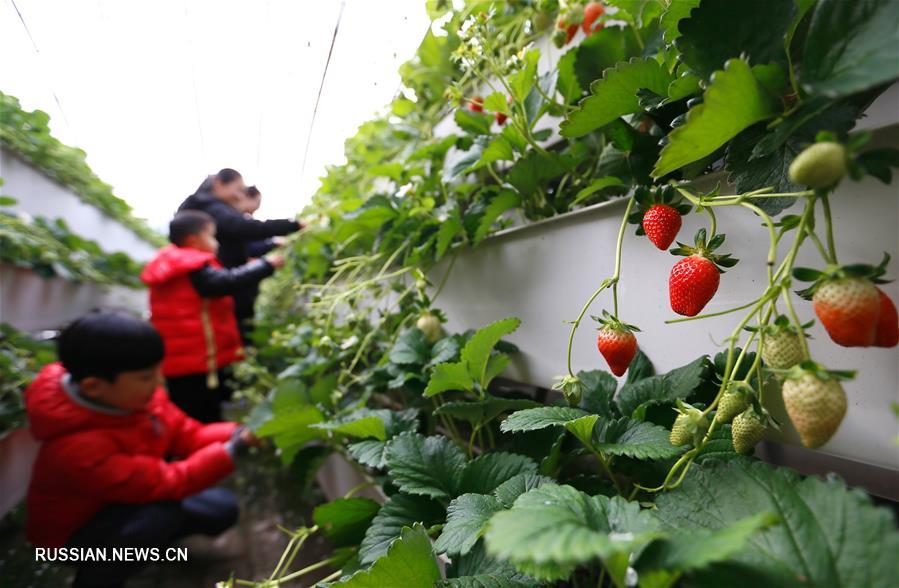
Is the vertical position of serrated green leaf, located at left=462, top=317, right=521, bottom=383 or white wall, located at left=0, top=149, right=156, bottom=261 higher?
white wall, located at left=0, top=149, right=156, bottom=261

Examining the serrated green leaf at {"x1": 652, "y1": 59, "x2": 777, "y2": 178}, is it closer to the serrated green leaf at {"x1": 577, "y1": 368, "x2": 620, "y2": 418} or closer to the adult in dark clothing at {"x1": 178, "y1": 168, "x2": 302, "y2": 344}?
the serrated green leaf at {"x1": 577, "y1": 368, "x2": 620, "y2": 418}

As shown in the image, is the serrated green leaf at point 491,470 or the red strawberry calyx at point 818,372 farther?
the serrated green leaf at point 491,470

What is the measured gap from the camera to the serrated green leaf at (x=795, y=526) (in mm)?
222

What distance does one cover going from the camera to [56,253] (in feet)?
6.86

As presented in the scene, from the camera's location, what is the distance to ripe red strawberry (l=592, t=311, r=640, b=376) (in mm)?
378

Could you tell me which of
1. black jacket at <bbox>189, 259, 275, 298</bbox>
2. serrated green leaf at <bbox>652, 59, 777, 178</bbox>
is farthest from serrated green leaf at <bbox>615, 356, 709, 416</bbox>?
black jacket at <bbox>189, 259, 275, 298</bbox>

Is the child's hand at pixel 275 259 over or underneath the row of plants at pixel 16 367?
over

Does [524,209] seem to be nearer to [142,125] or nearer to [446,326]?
[446,326]

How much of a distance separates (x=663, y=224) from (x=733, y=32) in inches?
5.7

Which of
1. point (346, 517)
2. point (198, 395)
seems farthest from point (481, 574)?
point (198, 395)

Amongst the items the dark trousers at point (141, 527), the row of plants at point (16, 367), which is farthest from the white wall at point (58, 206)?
the dark trousers at point (141, 527)

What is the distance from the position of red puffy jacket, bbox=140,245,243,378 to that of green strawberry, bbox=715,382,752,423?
165 centimetres

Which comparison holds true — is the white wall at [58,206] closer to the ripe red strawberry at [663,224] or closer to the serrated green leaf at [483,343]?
the serrated green leaf at [483,343]

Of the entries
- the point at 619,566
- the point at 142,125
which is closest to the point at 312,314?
the point at 142,125
